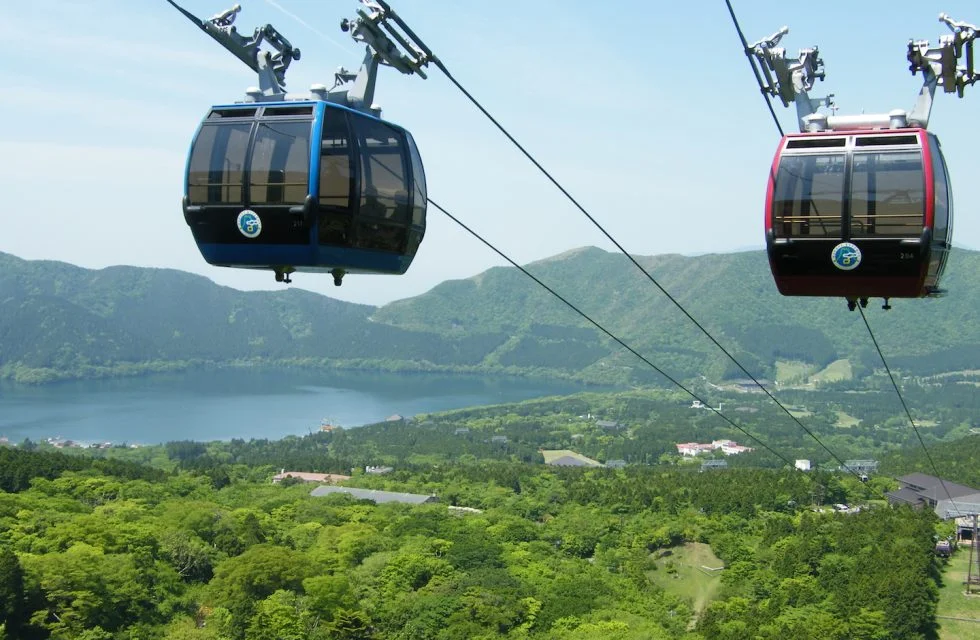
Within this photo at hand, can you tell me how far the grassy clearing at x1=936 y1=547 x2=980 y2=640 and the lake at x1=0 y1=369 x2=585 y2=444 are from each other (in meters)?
79.1

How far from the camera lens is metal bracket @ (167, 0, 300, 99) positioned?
341 inches

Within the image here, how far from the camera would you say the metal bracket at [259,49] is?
8664 mm

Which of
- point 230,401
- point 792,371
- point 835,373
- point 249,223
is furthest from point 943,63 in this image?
point 792,371

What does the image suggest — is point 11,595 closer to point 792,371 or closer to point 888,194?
point 888,194

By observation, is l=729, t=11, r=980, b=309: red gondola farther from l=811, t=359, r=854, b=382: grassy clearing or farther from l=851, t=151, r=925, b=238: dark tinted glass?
l=811, t=359, r=854, b=382: grassy clearing

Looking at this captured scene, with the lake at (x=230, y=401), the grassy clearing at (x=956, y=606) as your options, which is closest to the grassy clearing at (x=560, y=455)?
the lake at (x=230, y=401)

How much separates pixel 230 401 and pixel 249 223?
136 metres

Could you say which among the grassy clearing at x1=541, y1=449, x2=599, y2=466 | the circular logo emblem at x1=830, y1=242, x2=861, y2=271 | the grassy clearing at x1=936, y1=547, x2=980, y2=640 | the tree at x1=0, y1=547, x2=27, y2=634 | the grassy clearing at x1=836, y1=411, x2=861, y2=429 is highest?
the circular logo emblem at x1=830, y1=242, x2=861, y2=271

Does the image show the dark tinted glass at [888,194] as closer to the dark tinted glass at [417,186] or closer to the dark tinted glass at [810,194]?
the dark tinted glass at [810,194]

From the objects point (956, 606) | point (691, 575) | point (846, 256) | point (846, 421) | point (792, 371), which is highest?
point (846, 256)

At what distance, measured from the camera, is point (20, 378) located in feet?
532

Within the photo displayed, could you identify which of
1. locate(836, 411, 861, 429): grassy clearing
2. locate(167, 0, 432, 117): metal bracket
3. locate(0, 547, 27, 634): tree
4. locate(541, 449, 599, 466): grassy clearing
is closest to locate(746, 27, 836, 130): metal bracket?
locate(167, 0, 432, 117): metal bracket

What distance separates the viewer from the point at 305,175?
803 centimetres

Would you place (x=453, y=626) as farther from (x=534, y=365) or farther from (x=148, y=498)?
(x=534, y=365)
